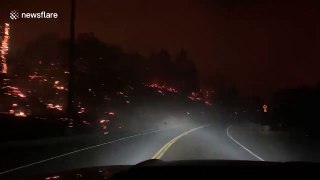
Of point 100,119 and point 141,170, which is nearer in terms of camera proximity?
point 141,170

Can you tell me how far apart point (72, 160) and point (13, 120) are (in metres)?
19.8

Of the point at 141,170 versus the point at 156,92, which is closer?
the point at 141,170

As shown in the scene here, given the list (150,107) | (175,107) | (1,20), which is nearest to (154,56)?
(175,107)

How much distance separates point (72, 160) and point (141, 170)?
17.7 metres

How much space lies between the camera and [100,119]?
68312mm

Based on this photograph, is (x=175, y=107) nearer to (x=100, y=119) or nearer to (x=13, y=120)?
(x=100, y=119)

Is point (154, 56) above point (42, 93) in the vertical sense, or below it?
above

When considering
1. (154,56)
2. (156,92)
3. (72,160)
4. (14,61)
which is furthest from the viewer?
(154,56)

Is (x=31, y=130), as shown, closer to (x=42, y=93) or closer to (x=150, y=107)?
(x=42, y=93)

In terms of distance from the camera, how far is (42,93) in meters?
66.4

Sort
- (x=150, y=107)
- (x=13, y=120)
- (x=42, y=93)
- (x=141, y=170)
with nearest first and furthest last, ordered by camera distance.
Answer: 1. (x=141, y=170)
2. (x=13, y=120)
3. (x=42, y=93)
4. (x=150, y=107)

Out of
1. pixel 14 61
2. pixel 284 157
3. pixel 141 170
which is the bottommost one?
pixel 284 157

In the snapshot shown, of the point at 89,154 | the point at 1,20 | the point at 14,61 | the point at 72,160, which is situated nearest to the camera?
the point at 72,160

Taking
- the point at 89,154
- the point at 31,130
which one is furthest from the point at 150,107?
the point at 89,154
